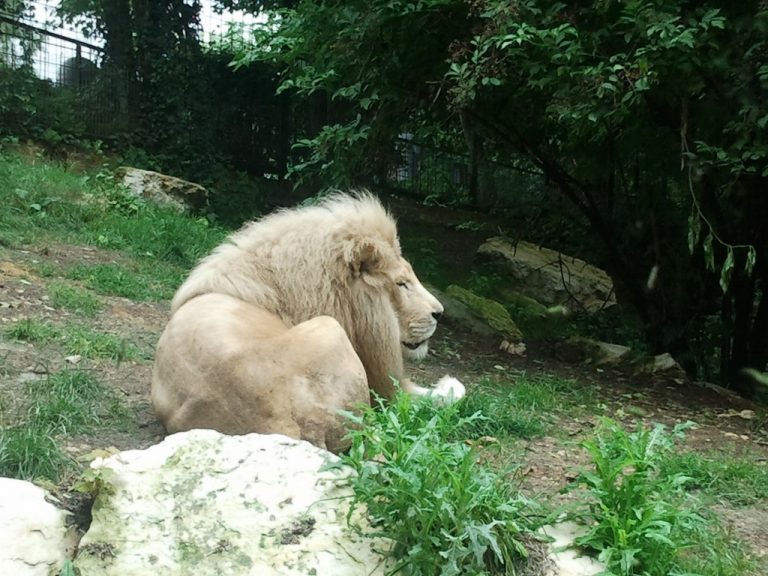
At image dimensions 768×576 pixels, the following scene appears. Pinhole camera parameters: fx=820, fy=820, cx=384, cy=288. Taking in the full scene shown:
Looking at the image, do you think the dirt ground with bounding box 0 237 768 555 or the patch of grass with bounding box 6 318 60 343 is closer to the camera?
the dirt ground with bounding box 0 237 768 555

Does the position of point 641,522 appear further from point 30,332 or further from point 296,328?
point 30,332

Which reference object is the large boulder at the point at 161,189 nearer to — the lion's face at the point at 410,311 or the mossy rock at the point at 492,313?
the mossy rock at the point at 492,313

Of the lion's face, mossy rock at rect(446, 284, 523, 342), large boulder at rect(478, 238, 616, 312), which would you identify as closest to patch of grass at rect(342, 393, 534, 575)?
the lion's face

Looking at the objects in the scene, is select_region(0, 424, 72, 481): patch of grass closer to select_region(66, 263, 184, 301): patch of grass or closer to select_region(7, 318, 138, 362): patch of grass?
select_region(7, 318, 138, 362): patch of grass

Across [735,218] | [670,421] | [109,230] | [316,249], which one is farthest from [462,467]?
[109,230]

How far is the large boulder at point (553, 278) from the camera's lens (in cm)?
1138

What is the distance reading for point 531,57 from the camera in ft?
21.6

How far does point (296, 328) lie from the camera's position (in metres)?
3.78

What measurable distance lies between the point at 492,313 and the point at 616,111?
3.58 m

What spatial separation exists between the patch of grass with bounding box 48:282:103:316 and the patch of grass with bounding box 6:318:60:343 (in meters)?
0.80

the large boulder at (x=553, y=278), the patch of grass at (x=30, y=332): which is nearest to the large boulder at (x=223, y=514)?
the patch of grass at (x=30, y=332)

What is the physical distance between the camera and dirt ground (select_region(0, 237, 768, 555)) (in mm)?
4027

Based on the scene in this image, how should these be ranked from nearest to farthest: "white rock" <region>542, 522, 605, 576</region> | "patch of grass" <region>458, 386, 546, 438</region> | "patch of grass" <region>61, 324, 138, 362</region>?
"white rock" <region>542, 522, 605, 576</region> → "patch of grass" <region>458, 386, 546, 438</region> → "patch of grass" <region>61, 324, 138, 362</region>

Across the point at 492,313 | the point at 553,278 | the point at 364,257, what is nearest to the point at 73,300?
the point at 364,257
